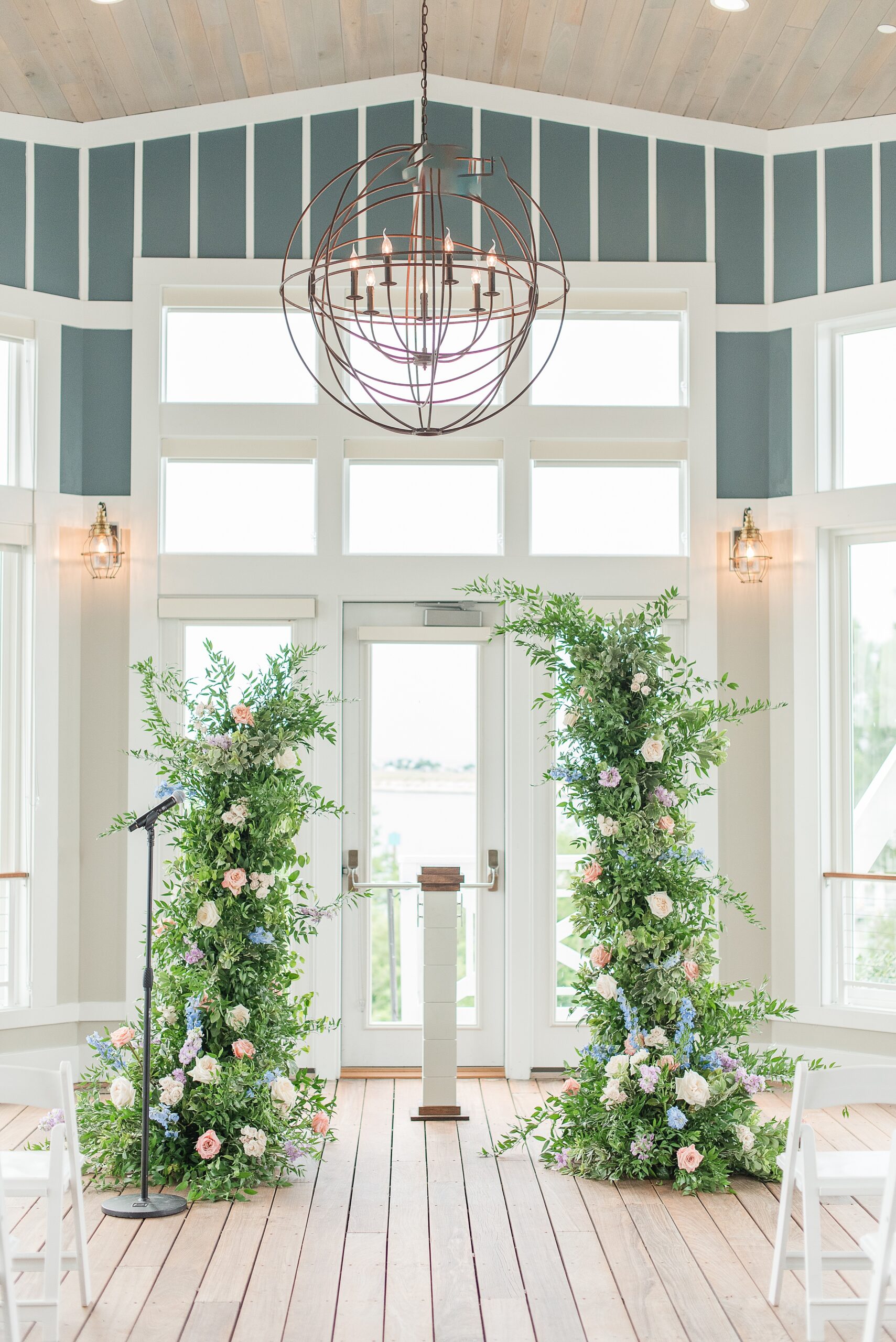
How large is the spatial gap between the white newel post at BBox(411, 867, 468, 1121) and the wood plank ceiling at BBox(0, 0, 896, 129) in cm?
355

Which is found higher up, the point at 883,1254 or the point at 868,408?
the point at 868,408

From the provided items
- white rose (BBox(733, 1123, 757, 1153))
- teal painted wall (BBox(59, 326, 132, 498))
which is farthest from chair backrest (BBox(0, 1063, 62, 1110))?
teal painted wall (BBox(59, 326, 132, 498))

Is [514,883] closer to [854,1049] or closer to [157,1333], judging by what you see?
[854,1049]

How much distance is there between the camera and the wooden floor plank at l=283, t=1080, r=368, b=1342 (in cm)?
324

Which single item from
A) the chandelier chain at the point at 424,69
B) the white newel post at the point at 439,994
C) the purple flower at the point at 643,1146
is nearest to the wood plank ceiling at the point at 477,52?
the chandelier chain at the point at 424,69

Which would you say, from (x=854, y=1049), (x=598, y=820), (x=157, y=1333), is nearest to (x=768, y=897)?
(x=854, y=1049)

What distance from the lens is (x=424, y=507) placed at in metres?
5.93

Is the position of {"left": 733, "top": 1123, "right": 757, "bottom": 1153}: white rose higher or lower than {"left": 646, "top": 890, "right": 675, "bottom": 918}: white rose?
lower

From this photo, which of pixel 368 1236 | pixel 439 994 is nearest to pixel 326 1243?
pixel 368 1236

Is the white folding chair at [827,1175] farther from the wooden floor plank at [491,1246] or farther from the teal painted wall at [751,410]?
the teal painted wall at [751,410]

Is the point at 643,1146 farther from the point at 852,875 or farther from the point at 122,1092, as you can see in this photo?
the point at 852,875

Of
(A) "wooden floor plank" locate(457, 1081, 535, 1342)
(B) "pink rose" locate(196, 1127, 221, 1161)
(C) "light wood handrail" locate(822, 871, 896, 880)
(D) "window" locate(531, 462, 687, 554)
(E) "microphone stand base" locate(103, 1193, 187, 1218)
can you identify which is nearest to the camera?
(A) "wooden floor plank" locate(457, 1081, 535, 1342)

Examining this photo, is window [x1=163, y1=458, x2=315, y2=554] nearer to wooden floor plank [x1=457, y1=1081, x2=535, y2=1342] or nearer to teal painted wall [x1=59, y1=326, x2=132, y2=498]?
teal painted wall [x1=59, y1=326, x2=132, y2=498]

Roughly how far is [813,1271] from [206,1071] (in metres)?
2.03
